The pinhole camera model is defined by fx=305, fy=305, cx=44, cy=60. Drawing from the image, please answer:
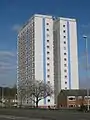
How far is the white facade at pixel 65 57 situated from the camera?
152 meters

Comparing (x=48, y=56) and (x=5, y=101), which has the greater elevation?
(x=48, y=56)

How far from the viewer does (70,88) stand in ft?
505

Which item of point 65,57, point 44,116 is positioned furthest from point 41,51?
point 44,116

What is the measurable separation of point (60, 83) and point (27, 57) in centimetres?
2343

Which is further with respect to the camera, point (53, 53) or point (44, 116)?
point (53, 53)

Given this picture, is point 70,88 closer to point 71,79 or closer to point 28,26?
point 71,79

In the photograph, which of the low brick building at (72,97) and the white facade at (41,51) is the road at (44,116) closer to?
the low brick building at (72,97)

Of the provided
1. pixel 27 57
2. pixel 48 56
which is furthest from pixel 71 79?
pixel 27 57

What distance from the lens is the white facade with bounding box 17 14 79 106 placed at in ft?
494

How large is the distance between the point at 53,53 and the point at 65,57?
658cm

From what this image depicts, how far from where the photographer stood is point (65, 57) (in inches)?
6024

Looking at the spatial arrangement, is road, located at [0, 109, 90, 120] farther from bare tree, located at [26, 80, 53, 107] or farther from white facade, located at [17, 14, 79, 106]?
white facade, located at [17, 14, 79, 106]

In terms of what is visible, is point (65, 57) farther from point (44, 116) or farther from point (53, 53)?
point (44, 116)

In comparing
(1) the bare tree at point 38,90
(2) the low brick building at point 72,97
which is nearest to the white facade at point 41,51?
(2) the low brick building at point 72,97
